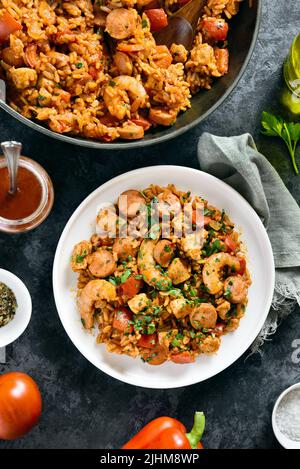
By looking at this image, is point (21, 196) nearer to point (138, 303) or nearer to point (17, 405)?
point (138, 303)

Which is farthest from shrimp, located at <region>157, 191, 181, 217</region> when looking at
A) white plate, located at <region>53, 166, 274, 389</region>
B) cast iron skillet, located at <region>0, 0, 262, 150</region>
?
cast iron skillet, located at <region>0, 0, 262, 150</region>

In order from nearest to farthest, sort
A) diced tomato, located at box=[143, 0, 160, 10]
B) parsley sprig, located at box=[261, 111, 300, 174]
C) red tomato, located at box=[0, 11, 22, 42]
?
1. red tomato, located at box=[0, 11, 22, 42]
2. diced tomato, located at box=[143, 0, 160, 10]
3. parsley sprig, located at box=[261, 111, 300, 174]

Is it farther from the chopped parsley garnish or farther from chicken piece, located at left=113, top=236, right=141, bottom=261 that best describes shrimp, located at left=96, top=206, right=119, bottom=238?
the chopped parsley garnish

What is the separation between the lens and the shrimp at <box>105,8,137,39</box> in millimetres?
2758

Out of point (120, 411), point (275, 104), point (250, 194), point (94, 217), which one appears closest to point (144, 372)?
point (120, 411)

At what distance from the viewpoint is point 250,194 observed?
10.6 ft

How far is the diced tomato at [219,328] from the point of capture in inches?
126

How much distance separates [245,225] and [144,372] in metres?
0.94

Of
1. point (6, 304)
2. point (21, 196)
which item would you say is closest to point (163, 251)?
point (21, 196)

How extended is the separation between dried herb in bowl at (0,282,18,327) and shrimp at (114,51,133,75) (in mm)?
1297

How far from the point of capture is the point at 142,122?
2.92 metres

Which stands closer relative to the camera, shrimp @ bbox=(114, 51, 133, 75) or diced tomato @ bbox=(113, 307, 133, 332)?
shrimp @ bbox=(114, 51, 133, 75)

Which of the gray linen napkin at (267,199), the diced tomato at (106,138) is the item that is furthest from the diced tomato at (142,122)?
the gray linen napkin at (267,199)

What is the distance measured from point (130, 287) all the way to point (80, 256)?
0.30 meters
